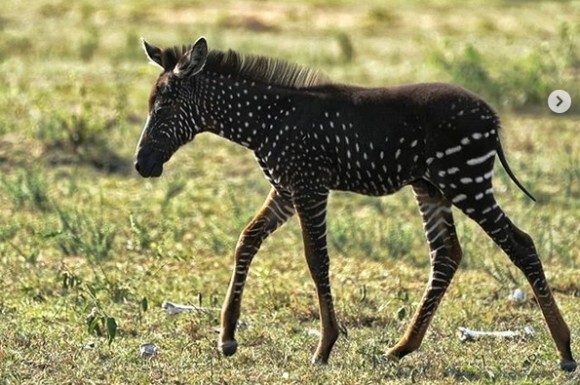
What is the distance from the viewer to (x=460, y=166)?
8922 mm

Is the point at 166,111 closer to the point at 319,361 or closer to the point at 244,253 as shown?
the point at 244,253

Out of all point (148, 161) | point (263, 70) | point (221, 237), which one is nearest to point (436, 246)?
point (263, 70)

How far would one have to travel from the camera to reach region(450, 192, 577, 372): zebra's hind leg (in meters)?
8.87

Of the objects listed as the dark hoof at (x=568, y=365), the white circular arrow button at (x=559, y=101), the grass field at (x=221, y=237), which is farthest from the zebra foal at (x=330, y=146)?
the white circular arrow button at (x=559, y=101)

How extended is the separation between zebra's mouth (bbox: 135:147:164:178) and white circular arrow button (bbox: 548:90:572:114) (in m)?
9.23

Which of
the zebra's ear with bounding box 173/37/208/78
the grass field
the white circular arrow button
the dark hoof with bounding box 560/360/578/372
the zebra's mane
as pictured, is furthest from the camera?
the white circular arrow button

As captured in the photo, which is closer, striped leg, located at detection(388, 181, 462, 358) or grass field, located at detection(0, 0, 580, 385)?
grass field, located at detection(0, 0, 580, 385)

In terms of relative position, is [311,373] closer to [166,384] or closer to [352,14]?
[166,384]

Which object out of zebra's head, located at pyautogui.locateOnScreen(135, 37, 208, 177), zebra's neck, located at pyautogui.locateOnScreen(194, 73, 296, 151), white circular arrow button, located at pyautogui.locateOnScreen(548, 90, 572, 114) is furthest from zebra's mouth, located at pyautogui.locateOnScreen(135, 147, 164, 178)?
white circular arrow button, located at pyautogui.locateOnScreen(548, 90, 572, 114)

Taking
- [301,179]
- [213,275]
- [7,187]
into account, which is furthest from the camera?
[7,187]

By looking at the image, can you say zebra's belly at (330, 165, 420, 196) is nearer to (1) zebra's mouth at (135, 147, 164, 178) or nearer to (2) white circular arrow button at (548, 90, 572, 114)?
(1) zebra's mouth at (135, 147, 164, 178)

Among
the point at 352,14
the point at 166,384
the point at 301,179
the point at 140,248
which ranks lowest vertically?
the point at 352,14

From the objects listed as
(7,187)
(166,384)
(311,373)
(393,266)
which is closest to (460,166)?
(311,373)

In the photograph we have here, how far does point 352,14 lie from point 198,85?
57.1 feet
